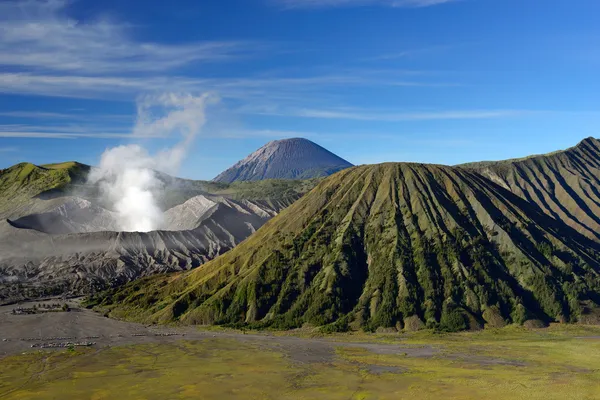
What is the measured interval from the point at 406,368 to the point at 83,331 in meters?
101

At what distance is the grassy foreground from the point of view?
102125 millimetres

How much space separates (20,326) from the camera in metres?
177

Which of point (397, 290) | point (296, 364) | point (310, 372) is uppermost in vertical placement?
point (397, 290)

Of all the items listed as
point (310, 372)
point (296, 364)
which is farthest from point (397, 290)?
point (310, 372)

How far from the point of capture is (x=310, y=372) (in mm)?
117750

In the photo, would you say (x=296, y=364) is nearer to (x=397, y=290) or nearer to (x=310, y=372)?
(x=310, y=372)

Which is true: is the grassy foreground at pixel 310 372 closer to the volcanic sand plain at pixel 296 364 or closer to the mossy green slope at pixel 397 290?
the volcanic sand plain at pixel 296 364

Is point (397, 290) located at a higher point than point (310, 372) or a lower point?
higher

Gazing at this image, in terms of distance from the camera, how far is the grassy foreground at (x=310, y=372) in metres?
102

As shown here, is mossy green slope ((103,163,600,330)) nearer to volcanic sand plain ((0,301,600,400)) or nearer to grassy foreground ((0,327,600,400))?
volcanic sand plain ((0,301,600,400))

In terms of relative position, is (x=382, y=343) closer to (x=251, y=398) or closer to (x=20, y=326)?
(x=251, y=398)

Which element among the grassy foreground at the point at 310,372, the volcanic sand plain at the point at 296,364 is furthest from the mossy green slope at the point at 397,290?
the grassy foreground at the point at 310,372

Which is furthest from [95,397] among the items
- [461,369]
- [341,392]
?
[461,369]

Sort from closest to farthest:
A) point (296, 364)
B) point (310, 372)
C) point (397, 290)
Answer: point (310, 372), point (296, 364), point (397, 290)
